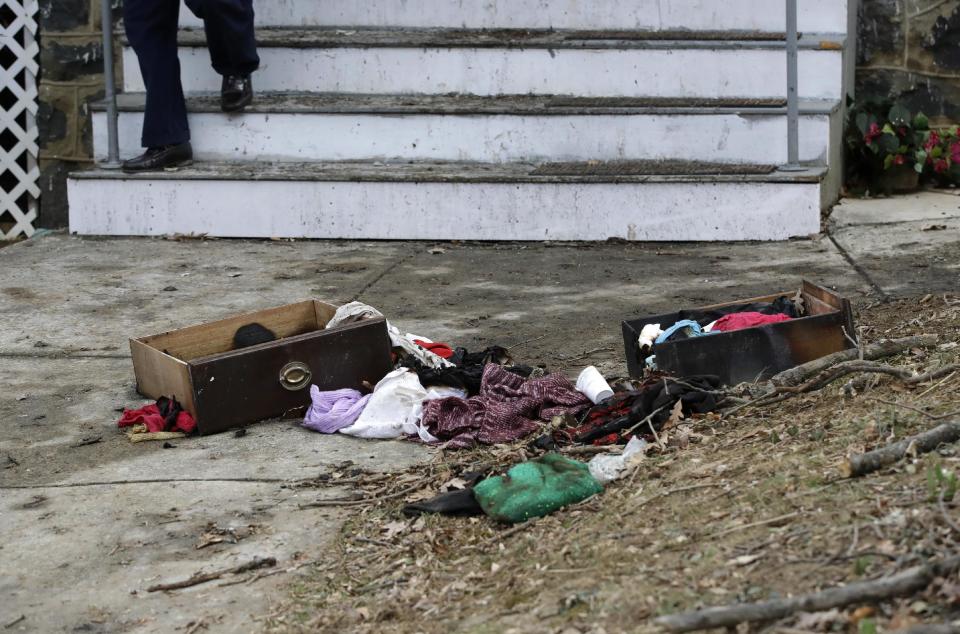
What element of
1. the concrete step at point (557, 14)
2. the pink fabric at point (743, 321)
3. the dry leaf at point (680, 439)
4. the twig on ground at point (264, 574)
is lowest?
the twig on ground at point (264, 574)

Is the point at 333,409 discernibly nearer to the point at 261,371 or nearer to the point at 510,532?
the point at 261,371

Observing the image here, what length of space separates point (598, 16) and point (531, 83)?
0.64 metres

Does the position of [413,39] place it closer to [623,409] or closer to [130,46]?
[130,46]

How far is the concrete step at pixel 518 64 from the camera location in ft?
24.0

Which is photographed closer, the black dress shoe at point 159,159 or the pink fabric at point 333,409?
the pink fabric at point 333,409

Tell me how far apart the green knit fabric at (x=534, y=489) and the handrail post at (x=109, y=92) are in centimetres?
464

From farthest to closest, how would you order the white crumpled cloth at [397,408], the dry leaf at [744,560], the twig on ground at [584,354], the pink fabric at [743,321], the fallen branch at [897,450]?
the twig on ground at [584,354] < the pink fabric at [743,321] < the white crumpled cloth at [397,408] < the fallen branch at [897,450] < the dry leaf at [744,560]

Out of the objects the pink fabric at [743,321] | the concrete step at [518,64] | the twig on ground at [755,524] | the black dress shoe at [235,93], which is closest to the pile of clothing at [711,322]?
the pink fabric at [743,321]

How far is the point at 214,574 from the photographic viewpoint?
3.24 metres

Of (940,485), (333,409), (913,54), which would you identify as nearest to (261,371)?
(333,409)

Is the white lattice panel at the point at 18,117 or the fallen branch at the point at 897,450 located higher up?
the white lattice panel at the point at 18,117

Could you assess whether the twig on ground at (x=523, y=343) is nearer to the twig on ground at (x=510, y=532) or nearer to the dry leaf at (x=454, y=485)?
the dry leaf at (x=454, y=485)

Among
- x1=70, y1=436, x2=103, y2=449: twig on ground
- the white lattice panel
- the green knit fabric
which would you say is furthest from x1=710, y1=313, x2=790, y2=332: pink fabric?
the white lattice panel

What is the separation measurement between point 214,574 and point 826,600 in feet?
5.01
